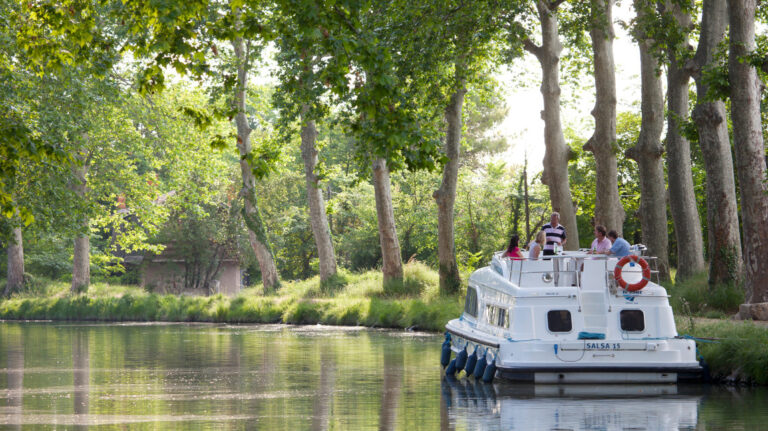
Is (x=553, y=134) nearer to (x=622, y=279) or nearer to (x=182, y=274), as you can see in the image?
(x=622, y=279)

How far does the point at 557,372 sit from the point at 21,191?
2244 cm

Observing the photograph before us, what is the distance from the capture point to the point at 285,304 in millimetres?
42469

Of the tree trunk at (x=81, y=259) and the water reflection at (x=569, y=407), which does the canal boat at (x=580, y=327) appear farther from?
the tree trunk at (x=81, y=259)

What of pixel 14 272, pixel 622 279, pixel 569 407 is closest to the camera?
pixel 569 407

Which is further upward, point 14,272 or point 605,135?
point 605,135

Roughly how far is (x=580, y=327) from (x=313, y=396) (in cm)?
468

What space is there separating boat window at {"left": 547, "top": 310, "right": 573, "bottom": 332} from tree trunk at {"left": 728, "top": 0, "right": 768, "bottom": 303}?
19.0ft

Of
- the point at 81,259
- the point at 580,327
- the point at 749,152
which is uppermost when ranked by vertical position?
the point at 749,152

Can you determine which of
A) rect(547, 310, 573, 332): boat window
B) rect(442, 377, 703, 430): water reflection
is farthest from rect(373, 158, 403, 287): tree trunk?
rect(547, 310, 573, 332): boat window

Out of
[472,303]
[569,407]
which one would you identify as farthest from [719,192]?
[569,407]

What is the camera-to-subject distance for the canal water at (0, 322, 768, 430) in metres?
14.6

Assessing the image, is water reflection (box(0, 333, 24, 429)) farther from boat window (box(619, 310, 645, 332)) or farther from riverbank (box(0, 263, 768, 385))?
riverbank (box(0, 263, 768, 385))

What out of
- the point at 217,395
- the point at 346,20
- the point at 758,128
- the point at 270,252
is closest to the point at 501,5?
the point at 758,128

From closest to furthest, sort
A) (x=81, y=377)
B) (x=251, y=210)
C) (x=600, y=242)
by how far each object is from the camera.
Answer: (x=600, y=242)
(x=81, y=377)
(x=251, y=210)
